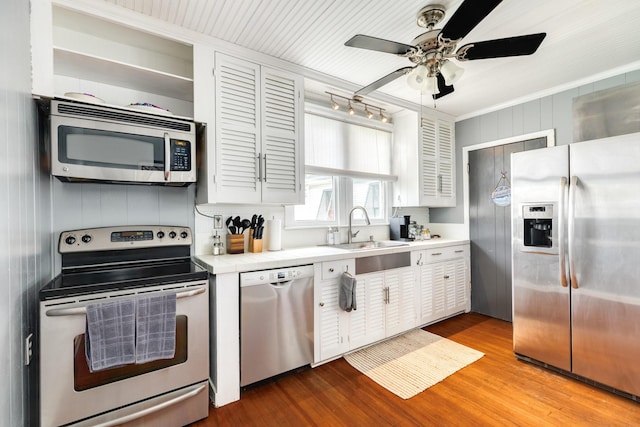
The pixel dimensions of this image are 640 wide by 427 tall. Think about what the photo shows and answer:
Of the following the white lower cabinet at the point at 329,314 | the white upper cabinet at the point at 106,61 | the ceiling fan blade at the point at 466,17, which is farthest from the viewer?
the white lower cabinet at the point at 329,314

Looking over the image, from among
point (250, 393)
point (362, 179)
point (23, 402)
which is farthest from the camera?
point (362, 179)

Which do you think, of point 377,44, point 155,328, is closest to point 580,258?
point 377,44

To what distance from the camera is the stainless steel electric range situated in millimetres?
1398

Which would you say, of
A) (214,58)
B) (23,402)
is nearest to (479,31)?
(214,58)

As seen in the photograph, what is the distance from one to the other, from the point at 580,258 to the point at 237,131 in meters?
2.75

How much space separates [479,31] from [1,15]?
2618mm

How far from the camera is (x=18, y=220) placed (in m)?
1.31

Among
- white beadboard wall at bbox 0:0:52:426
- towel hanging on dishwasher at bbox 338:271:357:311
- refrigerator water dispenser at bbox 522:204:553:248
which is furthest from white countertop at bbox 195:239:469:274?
refrigerator water dispenser at bbox 522:204:553:248

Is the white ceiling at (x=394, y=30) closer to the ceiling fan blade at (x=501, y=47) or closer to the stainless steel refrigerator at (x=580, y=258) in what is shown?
the ceiling fan blade at (x=501, y=47)

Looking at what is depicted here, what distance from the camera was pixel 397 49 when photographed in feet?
5.72

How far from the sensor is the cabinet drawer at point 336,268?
7.64 feet

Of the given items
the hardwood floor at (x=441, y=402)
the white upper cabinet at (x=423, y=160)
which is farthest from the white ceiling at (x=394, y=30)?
the hardwood floor at (x=441, y=402)

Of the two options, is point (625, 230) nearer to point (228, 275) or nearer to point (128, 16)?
point (228, 275)

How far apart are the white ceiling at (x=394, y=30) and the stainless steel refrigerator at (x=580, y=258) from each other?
0.81 m
